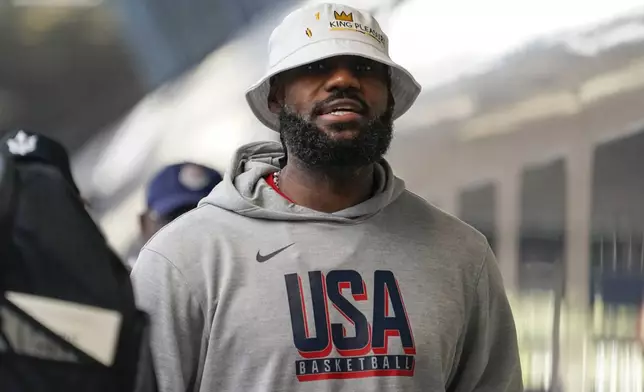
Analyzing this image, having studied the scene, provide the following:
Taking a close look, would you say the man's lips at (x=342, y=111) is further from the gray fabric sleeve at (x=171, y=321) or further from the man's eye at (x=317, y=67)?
the gray fabric sleeve at (x=171, y=321)

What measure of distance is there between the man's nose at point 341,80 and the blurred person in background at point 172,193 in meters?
0.37

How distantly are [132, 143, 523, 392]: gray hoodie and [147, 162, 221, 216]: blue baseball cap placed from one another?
25 cm

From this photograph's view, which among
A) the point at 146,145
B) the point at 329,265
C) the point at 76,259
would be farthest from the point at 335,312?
the point at 146,145

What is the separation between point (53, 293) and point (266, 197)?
28 cm

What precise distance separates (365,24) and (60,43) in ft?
2.11

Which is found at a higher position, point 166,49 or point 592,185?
point 166,49

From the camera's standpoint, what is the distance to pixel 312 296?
0.78 metres

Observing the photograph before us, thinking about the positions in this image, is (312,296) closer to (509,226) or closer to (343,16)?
(343,16)

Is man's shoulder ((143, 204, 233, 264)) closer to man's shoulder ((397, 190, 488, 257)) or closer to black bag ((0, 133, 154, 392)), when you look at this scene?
black bag ((0, 133, 154, 392))

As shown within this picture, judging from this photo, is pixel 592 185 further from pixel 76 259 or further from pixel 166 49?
pixel 76 259

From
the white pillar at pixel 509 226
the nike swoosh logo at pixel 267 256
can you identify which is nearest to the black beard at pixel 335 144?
the nike swoosh logo at pixel 267 256

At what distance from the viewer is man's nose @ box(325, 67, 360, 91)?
0.81 m

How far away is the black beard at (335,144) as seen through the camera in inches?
31.7

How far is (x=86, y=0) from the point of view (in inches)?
48.8
